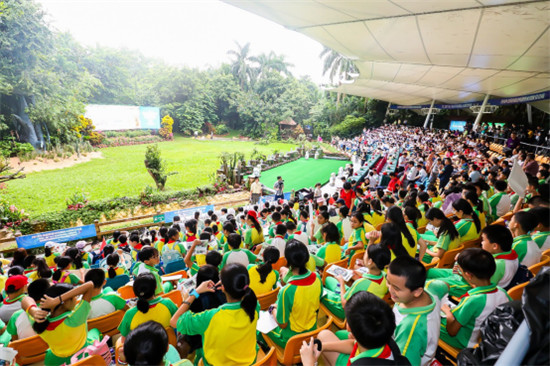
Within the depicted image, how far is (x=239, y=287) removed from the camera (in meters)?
1.68

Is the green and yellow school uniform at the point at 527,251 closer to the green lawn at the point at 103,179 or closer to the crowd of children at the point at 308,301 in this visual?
the crowd of children at the point at 308,301

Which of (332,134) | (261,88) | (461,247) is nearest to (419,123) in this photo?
(332,134)

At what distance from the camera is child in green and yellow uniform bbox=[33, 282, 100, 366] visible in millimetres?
1937

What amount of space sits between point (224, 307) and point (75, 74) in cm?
2455

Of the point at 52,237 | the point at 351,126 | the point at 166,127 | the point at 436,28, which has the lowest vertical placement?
the point at 52,237

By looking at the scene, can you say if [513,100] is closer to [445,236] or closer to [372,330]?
[445,236]

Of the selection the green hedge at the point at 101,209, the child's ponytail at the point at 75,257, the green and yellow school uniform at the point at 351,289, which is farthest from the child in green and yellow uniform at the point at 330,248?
the green hedge at the point at 101,209

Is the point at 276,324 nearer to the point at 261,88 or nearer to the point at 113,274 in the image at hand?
the point at 113,274

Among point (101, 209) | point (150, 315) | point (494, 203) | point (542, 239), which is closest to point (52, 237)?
point (101, 209)

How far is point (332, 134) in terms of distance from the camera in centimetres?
3108

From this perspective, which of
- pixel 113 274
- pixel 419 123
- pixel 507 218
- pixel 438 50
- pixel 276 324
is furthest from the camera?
pixel 419 123

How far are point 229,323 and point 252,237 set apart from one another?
2.99 m

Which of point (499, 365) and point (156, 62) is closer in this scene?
point (499, 365)

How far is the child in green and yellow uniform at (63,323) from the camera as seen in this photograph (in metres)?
1.94
